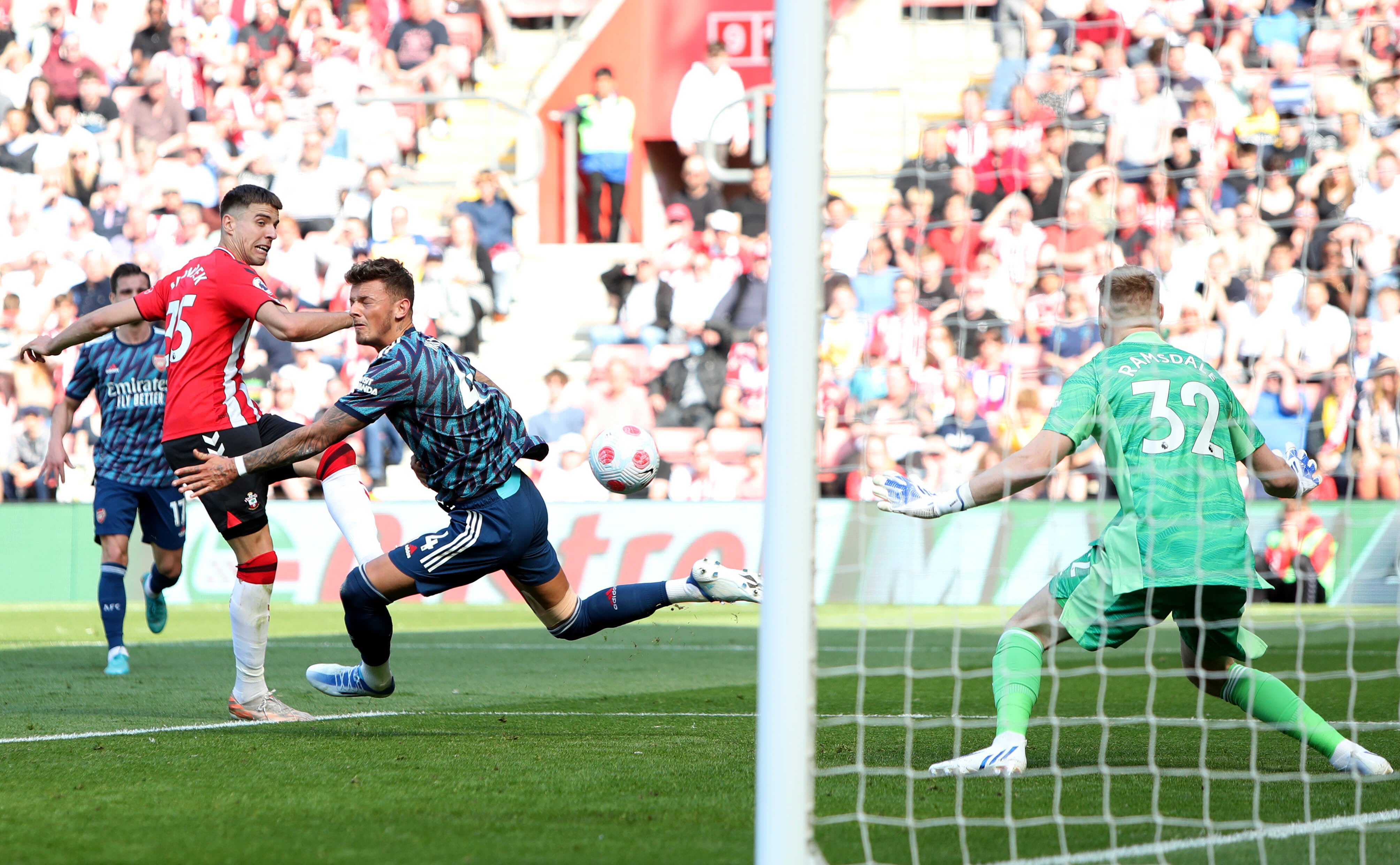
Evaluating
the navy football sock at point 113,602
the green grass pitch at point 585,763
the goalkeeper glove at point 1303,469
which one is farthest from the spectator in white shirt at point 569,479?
the goalkeeper glove at point 1303,469

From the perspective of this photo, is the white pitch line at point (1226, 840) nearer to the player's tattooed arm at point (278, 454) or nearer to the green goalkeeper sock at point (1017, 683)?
the green goalkeeper sock at point (1017, 683)

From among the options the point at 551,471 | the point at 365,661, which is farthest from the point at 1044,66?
the point at 551,471

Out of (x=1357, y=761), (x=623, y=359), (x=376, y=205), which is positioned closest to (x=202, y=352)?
(x=1357, y=761)

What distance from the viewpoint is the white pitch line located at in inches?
156

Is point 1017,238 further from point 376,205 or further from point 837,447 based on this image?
point 376,205

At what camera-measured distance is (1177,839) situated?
426 cm

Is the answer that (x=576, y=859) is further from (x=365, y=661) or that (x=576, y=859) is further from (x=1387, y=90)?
(x=1387, y=90)

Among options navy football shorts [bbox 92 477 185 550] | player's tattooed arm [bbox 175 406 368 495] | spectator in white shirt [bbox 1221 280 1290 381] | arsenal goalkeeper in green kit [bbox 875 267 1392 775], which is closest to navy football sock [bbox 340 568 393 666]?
player's tattooed arm [bbox 175 406 368 495]

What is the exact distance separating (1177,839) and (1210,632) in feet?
3.75

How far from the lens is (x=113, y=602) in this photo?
27.8 feet

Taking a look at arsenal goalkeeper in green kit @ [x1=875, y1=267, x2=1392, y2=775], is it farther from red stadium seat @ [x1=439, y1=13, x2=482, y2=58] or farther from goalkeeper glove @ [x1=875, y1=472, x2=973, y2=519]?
red stadium seat @ [x1=439, y1=13, x2=482, y2=58]

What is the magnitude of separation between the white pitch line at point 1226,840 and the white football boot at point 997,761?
771 mm

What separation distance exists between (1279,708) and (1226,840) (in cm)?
106

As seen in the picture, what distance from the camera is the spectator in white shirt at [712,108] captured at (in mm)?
16891
